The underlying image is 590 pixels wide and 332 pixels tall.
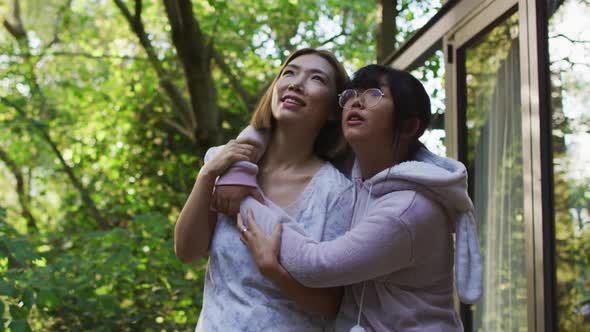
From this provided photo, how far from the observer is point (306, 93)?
197 centimetres

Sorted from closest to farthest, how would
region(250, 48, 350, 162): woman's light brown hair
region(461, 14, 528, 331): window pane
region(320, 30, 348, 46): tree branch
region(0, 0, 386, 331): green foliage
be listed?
region(250, 48, 350, 162): woman's light brown hair, region(461, 14, 528, 331): window pane, region(0, 0, 386, 331): green foliage, region(320, 30, 348, 46): tree branch

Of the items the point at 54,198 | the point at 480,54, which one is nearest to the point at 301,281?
the point at 480,54

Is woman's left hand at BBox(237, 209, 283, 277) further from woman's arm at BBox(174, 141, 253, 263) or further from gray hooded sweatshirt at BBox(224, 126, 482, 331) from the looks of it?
woman's arm at BBox(174, 141, 253, 263)

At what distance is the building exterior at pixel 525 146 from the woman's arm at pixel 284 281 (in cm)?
89

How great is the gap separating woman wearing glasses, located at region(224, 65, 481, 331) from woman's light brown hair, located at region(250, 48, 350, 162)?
0.18 m

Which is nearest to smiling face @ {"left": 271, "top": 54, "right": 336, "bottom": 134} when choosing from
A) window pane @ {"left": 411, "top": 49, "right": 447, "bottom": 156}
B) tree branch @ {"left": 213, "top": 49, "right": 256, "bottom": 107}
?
window pane @ {"left": 411, "top": 49, "right": 447, "bottom": 156}

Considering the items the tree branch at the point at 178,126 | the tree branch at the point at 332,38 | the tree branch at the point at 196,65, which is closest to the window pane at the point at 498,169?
the tree branch at the point at 196,65

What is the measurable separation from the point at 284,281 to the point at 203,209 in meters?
0.32

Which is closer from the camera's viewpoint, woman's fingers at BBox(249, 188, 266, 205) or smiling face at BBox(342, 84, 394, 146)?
smiling face at BBox(342, 84, 394, 146)

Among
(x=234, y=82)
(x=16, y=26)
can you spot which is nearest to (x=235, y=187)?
(x=234, y=82)

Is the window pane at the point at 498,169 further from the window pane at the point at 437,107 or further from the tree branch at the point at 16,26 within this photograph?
the tree branch at the point at 16,26

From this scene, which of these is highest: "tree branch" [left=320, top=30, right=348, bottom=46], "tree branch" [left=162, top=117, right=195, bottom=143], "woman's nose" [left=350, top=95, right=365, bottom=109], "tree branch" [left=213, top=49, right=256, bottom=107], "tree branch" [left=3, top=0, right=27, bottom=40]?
"tree branch" [left=3, top=0, right=27, bottom=40]

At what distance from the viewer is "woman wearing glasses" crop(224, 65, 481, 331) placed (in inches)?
63.9

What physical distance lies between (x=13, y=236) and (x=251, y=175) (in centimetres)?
217
